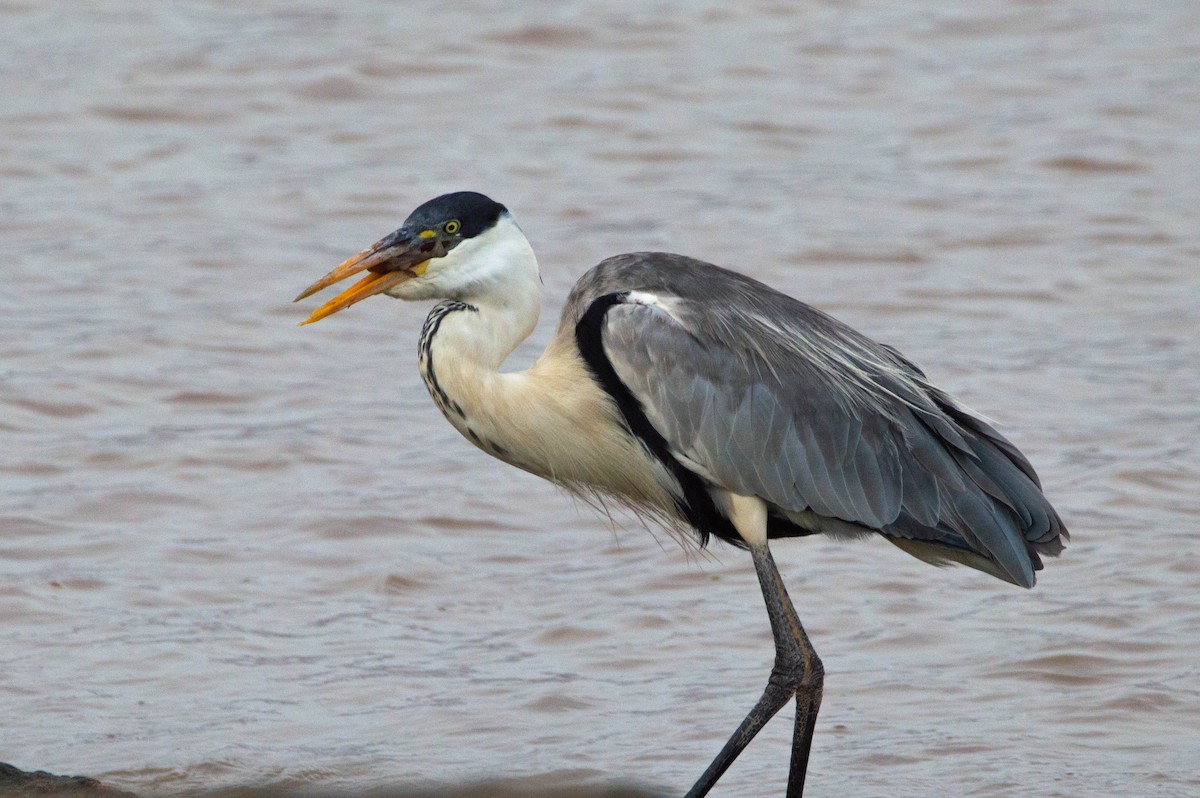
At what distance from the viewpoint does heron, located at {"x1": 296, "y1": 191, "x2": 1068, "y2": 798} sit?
5590 mm

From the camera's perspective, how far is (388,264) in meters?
5.56

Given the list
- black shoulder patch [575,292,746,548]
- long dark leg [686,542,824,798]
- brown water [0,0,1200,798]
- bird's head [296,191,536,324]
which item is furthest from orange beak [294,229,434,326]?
brown water [0,0,1200,798]

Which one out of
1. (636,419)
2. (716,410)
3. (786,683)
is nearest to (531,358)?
(636,419)

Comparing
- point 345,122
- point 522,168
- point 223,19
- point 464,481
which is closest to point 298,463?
point 464,481

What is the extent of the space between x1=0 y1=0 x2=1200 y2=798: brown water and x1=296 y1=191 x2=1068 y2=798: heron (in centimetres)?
88

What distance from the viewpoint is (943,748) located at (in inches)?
246

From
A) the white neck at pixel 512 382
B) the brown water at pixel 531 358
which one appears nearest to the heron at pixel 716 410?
the white neck at pixel 512 382

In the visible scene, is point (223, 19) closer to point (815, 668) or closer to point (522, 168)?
point (522, 168)

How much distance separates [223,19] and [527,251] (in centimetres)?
1056

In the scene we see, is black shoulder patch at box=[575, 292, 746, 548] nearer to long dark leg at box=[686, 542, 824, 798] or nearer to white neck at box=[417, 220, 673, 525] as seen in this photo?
white neck at box=[417, 220, 673, 525]

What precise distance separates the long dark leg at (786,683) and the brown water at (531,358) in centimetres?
40

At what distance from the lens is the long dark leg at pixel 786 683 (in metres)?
5.70

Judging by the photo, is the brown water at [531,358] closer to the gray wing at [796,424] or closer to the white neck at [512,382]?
the gray wing at [796,424]

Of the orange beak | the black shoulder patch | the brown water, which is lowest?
the brown water
